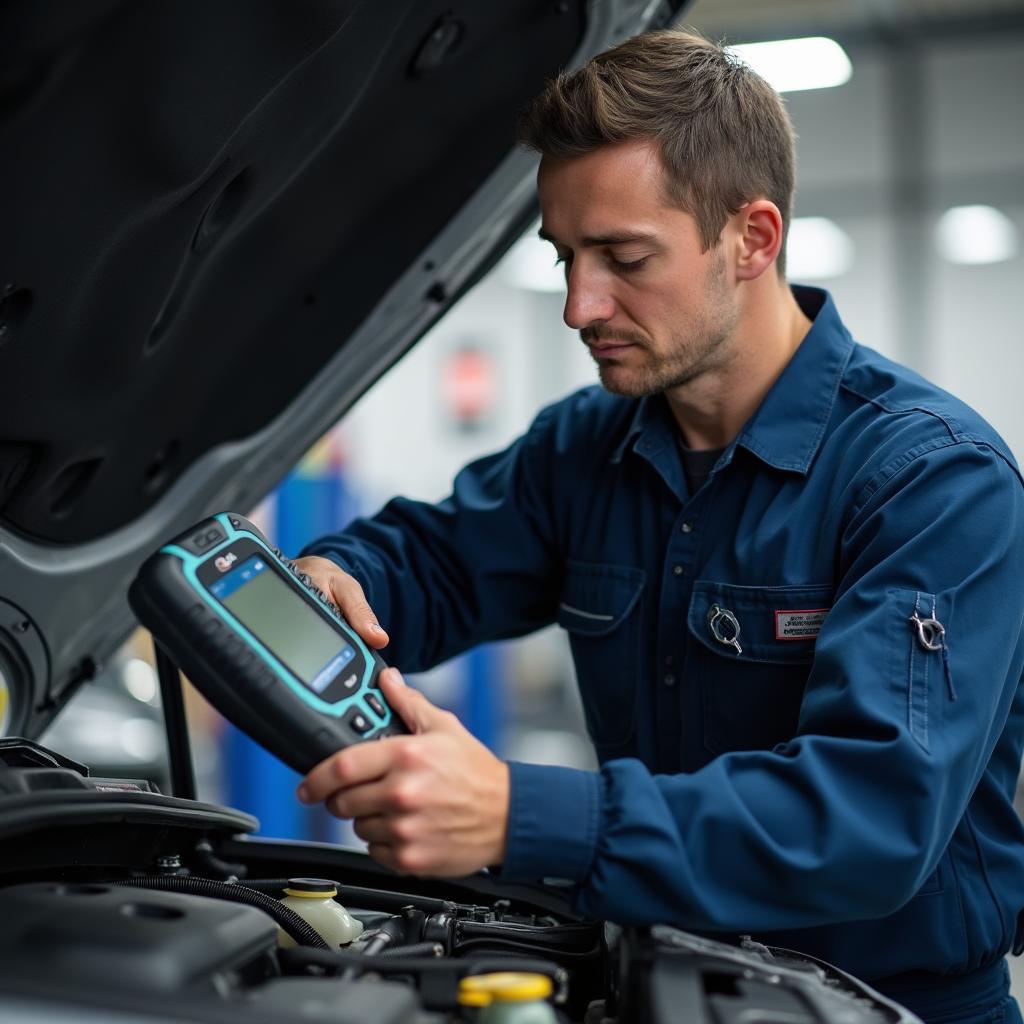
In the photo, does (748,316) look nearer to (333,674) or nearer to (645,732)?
(645,732)

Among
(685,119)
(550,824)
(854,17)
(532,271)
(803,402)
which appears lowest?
(550,824)

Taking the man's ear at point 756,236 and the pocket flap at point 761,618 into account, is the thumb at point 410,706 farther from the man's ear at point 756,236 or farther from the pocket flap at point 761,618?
the man's ear at point 756,236

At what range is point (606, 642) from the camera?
1.38 meters

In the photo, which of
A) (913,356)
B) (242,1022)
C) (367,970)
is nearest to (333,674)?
(367,970)

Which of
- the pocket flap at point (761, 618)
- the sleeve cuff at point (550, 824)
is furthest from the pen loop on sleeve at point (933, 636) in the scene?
the sleeve cuff at point (550, 824)

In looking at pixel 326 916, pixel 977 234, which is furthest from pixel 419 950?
pixel 977 234

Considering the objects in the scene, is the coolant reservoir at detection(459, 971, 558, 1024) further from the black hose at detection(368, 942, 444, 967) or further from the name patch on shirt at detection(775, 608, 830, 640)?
the name patch on shirt at detection(775, 608, 830, 640)

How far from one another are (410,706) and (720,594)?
405 millimetres

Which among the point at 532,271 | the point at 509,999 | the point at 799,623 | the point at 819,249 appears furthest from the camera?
the point at 532,271

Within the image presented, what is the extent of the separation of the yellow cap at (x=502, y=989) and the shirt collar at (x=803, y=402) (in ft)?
1.97

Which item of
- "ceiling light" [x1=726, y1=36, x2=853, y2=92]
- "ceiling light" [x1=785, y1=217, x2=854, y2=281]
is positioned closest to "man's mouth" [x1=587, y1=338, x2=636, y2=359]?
"ceiling light" [x1=726, y1=36, x2=853, y2=92]

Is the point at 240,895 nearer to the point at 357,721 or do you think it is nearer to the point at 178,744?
the point at 357,721

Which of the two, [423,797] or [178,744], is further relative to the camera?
[178,744]

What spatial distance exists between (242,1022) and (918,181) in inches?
282
